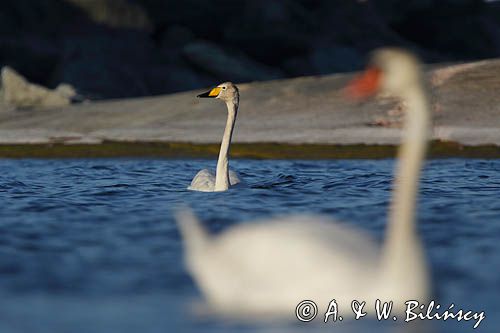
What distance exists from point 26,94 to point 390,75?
19684mm

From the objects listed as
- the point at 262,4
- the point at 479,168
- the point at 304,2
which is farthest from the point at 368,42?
the point at 479,168

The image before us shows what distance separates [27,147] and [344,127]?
5.62 m

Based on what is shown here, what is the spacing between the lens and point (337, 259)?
18.8ft

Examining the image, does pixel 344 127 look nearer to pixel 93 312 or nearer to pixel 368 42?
pixel 93 312

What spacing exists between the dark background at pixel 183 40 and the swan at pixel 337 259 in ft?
71.1

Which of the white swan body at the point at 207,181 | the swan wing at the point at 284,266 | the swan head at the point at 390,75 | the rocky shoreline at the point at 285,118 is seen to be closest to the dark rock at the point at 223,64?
the rocky shoreline at the point at 285,118

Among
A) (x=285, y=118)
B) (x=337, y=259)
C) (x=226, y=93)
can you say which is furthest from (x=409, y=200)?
(x=285, y=118)

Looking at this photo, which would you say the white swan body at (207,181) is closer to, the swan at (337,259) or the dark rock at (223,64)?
the swan at (337,259)

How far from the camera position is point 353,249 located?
19.6ft

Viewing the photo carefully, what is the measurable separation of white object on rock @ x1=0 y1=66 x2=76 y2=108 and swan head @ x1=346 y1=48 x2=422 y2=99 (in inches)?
745

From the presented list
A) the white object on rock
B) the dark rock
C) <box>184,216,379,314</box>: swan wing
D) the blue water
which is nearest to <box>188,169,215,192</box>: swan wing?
the blue water

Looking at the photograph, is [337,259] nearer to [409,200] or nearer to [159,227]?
[409,200]

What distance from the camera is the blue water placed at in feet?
20.3

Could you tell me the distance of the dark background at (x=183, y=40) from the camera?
30.6m
